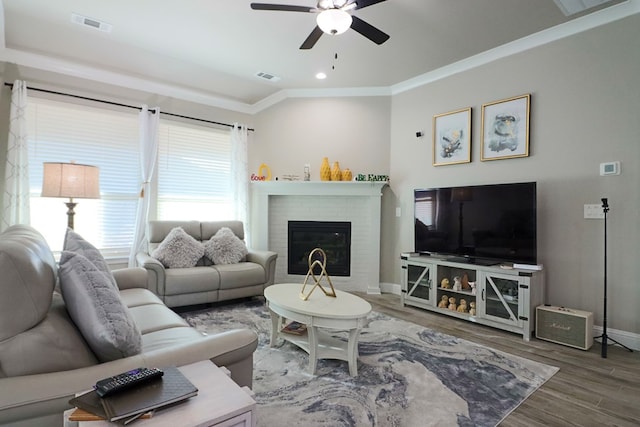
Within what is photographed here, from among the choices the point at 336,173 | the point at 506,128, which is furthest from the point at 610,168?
the point at 336,173

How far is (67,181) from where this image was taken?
10.00 ft

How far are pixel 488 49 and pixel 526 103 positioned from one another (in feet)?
2.43

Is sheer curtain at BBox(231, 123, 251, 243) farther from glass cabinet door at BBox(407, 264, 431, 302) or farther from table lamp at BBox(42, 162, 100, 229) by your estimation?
glass cabinet door at BBox(407, 264, 431, 302)

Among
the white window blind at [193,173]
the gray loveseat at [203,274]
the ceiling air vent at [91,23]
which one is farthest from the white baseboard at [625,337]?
the ceiling air vent at [91,23]

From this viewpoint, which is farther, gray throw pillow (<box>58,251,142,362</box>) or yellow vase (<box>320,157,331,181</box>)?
yellow vase (<box>320,157,331,181</box>)

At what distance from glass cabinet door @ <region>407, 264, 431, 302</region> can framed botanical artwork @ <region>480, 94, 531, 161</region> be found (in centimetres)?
142

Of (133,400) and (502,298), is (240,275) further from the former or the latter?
(133,400)

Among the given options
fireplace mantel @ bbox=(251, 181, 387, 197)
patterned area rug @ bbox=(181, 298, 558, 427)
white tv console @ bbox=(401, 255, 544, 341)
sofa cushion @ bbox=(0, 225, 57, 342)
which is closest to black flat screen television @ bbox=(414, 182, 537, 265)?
white tv console @ bbox=(401, 255, 544, 341)

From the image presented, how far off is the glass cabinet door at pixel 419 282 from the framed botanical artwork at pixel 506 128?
4.66ft

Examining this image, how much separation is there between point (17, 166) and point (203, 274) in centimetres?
222

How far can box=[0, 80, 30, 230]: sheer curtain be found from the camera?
11.4ft

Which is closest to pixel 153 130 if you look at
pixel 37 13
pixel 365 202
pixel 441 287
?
pixel 37 13

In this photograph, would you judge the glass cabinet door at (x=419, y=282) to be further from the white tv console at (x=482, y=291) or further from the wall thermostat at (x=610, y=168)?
the wall thermostat at (x=610, y=168)

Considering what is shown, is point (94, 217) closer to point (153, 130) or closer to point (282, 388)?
point (153, 130)
